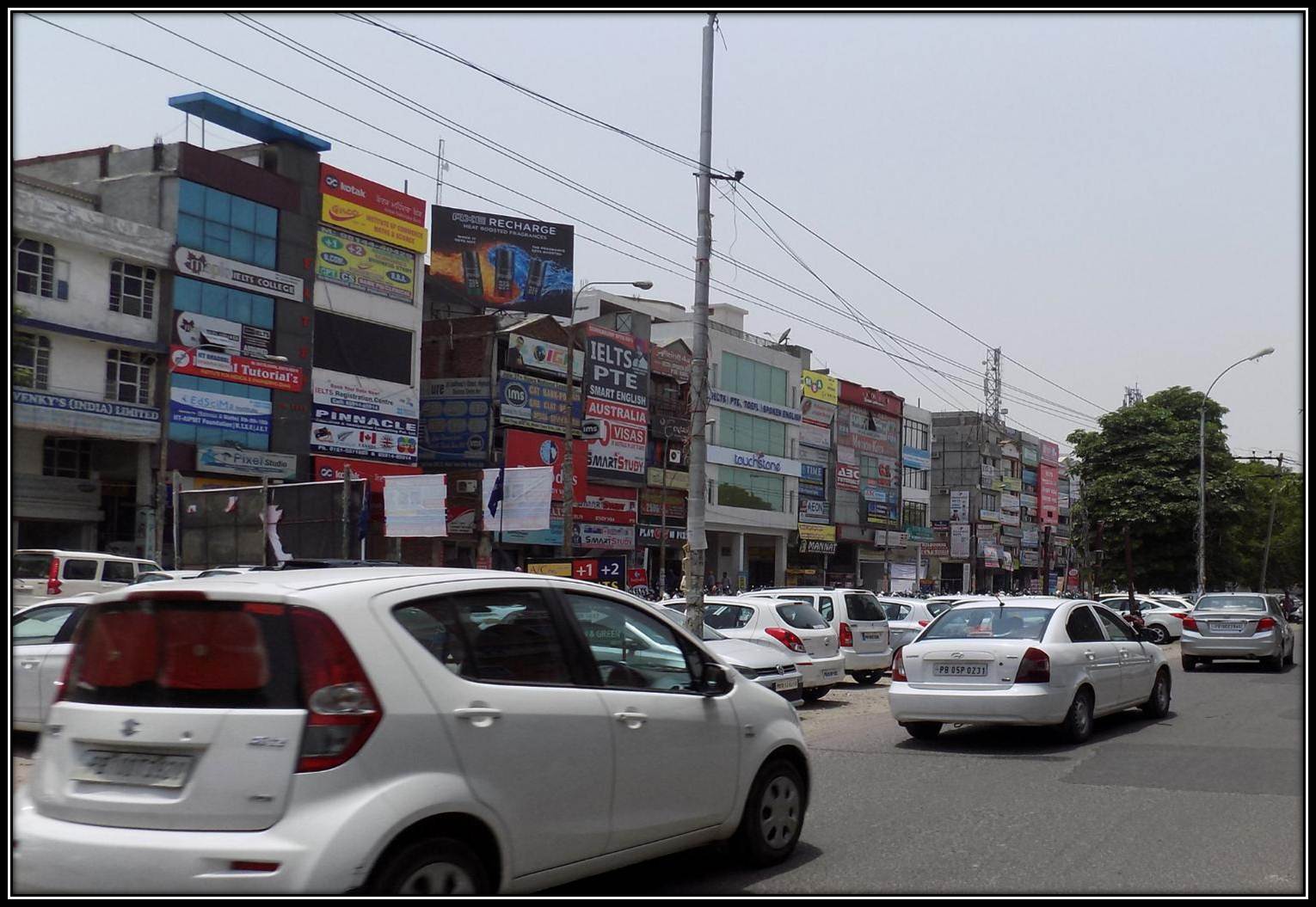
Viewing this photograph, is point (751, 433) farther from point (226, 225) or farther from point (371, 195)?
point (226, 225)

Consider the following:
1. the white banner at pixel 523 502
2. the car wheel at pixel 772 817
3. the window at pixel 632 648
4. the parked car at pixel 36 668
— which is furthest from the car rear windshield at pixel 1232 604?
the parked car at pixel 36 668

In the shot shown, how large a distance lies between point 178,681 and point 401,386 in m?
39.2

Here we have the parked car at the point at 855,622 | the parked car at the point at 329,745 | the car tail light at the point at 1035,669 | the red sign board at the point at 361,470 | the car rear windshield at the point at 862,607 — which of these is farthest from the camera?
the red sign board at the point at 361,470

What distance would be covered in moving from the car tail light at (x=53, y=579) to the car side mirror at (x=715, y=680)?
20.9 m

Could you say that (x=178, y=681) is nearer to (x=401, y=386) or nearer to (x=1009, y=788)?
(x=1009, y=788)

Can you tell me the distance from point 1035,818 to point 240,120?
36994mm

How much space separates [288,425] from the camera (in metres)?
37.6

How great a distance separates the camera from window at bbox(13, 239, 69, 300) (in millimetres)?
31250

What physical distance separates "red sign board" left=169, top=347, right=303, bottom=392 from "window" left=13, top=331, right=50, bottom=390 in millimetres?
3336

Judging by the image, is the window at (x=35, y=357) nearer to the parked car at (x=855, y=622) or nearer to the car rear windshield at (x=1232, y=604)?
the parked car at (x=855, y=622)

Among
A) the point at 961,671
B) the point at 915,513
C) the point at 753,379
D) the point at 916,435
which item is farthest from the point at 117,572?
the point at 916,435

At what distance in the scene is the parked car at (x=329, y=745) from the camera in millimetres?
4199

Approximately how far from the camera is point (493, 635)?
16.6 feet
